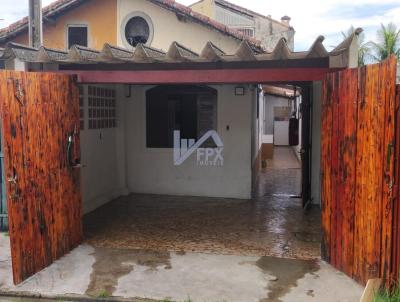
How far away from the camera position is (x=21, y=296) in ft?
16.7

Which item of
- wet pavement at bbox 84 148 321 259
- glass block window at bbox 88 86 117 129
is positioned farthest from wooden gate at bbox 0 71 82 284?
glass block window at bbox 88 86 117 129

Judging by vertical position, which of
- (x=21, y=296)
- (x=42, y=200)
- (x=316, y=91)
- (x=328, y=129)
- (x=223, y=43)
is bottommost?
(x=21, y=296)

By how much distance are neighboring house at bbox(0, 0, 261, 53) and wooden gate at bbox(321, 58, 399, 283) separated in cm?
788

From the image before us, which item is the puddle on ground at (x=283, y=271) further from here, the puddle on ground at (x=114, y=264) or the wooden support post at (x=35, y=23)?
the wooden support post at (x=35, y=23)

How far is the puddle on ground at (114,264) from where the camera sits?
5277 mm

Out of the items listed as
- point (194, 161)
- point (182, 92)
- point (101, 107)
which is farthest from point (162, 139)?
point (101, 107)

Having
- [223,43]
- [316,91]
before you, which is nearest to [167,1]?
[223,43]

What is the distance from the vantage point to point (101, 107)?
9.62 meters

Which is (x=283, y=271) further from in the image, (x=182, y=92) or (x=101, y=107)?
(x=182, y=92)

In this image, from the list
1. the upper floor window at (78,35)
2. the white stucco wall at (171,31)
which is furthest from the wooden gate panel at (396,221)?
the upper floor window at (78,35)

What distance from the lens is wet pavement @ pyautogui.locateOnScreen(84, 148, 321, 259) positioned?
22.7ft

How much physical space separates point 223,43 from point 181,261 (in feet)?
27.7

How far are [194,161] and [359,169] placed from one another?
578cm

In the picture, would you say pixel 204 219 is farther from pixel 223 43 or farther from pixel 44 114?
pixel 223 43
